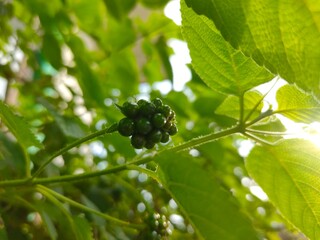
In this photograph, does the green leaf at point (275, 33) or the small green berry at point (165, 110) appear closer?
the green leaf at point (275, 33)

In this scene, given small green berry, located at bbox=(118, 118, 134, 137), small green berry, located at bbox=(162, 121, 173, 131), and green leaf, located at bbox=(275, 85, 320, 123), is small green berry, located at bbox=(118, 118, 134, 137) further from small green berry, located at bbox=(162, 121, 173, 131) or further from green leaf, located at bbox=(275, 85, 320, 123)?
green leaf, located at bbox=(275, 85, 320, 123)

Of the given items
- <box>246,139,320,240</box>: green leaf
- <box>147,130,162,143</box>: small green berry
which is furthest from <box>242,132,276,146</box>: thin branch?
<box>147,130,162,143</box>: small green berry

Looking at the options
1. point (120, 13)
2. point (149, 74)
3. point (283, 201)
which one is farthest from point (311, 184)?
point (149, 74)

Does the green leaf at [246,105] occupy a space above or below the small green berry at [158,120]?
above

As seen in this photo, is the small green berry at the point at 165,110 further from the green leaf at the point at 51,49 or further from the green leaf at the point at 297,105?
the green leaf at the point at 51,49

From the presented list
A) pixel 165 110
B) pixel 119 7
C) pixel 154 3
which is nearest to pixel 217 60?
pixel 165 110

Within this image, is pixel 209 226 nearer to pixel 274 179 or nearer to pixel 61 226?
pixel 274 179

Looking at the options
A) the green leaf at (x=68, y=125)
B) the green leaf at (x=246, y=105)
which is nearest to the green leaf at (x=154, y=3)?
the green leaf at (x=68, y=125)
